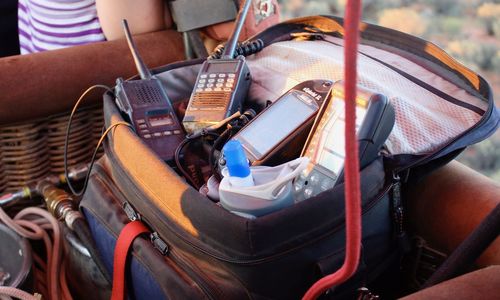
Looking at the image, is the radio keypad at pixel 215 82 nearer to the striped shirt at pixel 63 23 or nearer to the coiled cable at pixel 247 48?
the coiled cable at pixel 247 48

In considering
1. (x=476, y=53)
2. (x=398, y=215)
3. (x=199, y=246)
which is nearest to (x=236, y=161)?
(x=199, y=246)

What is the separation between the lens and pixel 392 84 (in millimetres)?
662

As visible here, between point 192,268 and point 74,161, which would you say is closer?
A: point 192,268

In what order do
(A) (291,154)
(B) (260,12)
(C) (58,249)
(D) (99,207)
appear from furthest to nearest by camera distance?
(B) (260,12) < (C) (58,249) < (D) (99,207) < (A) (291,154)

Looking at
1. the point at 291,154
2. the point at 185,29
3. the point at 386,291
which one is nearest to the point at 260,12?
the point at 185,29

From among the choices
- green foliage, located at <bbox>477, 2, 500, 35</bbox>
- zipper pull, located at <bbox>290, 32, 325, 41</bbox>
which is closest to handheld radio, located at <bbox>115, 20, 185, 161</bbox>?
zipper pull, located at <bbox>290, 32, 325, 41</bbox>

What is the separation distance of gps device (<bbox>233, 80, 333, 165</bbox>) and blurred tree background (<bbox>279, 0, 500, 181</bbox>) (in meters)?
0.38

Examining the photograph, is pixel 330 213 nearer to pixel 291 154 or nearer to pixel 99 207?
pixel 291 154

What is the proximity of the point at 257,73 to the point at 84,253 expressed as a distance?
351 mm

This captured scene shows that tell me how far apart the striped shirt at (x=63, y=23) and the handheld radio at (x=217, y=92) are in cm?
33

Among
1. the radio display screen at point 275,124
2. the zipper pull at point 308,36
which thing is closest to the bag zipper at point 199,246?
the radio display screen at point 275,124

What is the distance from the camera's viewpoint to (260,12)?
0.96 metres

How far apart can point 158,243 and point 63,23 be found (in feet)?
1.82

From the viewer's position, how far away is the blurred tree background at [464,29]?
965mm
